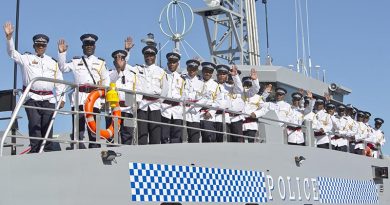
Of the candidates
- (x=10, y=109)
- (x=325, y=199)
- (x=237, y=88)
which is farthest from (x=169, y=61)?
(x=325, y=199)

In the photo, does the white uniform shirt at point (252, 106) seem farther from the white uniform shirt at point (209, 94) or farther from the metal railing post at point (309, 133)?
the metal railing post at point (309, 133)

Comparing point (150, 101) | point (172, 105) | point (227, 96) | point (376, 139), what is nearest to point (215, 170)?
point (172, 105)

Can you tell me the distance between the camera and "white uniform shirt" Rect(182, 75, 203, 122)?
9.45 metres

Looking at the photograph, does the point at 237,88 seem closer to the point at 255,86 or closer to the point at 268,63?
the point at 255,86

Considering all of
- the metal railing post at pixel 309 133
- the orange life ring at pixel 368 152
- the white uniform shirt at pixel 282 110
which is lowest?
the orange life ring at pixel 368 152

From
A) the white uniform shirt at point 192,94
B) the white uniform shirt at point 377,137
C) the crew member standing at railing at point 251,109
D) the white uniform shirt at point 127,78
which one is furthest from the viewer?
the white uniform shirt at point 377,137

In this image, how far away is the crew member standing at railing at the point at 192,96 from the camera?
9461 millimetres

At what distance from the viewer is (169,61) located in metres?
9.42

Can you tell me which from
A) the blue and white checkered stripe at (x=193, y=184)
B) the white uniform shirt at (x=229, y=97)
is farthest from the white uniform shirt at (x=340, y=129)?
the blue and white checkered stripe at (x=193, y=184)

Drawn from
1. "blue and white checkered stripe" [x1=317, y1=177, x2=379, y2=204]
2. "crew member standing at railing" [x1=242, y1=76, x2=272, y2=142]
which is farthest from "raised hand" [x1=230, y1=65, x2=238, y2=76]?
"blue and white checkered stripe" [x1=317, y1=177, x2=379, y2=204]

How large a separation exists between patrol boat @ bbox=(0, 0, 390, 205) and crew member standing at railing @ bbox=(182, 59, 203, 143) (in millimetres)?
666

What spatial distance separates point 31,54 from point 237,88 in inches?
150

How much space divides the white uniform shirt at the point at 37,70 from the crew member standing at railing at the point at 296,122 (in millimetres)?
5272

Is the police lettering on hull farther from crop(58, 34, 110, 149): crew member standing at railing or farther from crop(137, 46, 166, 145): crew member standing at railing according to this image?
crop(58, 34, 110, 149): crew member standing at railing
